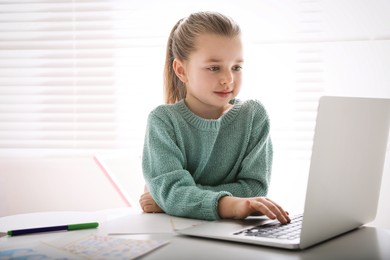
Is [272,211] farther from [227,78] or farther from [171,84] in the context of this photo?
[171,84]

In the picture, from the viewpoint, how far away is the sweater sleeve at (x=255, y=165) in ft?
4.61

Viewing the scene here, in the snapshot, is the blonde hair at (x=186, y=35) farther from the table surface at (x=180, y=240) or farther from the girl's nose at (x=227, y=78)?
the table surface at (x=180, y=240)

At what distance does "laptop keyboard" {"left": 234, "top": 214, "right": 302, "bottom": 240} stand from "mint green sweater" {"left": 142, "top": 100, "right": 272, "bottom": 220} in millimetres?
325

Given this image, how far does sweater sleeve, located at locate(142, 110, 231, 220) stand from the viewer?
1.20 m

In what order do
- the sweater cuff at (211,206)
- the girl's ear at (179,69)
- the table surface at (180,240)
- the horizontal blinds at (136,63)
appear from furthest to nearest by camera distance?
the horizontal blinds at (136,63) < the girl's ear at (179,69) < the sweater cuff at (211,206) < the table surface at (180,240)

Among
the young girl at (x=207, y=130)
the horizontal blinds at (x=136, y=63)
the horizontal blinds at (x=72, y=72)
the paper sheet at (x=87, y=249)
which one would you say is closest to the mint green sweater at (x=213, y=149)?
the young girl at (x=207, y=130)

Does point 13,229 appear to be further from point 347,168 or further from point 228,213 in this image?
point 347,168

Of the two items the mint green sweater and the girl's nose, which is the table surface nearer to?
the mint green sweater

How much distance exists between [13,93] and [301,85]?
53.0 inches

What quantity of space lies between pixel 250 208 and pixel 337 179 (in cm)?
24

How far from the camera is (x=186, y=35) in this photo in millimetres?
1477

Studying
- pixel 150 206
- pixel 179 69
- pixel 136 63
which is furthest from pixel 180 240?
pixel 136 63

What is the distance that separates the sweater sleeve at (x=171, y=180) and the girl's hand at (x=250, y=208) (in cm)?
2

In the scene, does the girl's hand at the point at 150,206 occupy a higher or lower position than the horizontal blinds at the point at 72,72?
lower
